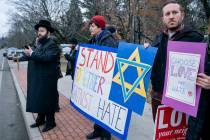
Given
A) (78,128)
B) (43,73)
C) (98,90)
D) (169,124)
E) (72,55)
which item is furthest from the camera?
(72,55)

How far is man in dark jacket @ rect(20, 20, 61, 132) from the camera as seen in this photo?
16.2 feet

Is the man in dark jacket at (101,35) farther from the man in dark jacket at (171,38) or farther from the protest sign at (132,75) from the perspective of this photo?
the man in dark jacket at (171,38)

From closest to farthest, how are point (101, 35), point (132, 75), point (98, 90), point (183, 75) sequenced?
point (183, 75), point (132, 75), point (98, 90), point (101, 35)

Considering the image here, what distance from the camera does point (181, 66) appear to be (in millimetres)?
2449

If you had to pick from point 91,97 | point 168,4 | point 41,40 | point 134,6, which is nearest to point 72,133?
point 91,97

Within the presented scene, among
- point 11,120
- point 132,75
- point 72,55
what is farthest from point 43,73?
point 11,120

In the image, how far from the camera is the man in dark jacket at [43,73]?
4945mm

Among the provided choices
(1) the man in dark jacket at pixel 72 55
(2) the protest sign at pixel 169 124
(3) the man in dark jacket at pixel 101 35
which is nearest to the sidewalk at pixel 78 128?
(3) the man in dark jacket at pixel 101 35

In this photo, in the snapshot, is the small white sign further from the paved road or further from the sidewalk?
the paved road

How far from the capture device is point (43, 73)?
5.00 meters

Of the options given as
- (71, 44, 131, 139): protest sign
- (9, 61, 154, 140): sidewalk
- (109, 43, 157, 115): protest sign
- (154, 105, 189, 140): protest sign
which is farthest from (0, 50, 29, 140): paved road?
(154, 105, 189, 140): protest sign

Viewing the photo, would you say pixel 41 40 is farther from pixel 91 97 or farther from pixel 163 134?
pixel 163 134

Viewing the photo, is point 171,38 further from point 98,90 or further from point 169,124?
point 98,90

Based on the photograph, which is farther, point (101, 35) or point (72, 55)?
point (72, 55)
